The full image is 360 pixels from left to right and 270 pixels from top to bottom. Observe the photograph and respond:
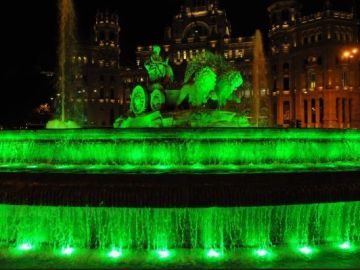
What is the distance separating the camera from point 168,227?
10070 millimetres

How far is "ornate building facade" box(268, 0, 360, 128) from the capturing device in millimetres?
67188

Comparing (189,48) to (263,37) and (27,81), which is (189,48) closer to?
(263,37)

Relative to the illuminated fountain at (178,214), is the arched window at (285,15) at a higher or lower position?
higher

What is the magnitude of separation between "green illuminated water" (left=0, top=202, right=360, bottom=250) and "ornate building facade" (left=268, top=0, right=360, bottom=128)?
5514 cm

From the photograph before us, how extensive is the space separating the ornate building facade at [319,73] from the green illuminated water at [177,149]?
52092 mm

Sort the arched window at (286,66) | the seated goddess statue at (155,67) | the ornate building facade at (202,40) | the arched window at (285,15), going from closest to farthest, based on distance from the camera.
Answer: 1. the seated goddess statue at (155,67)
2. the arched window at (286,66)
3. the arched window at (285,15)
4. the ornate building facade at (202,40)

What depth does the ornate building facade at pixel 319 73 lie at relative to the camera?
220 feet

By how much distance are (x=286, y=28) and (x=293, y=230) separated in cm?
7098

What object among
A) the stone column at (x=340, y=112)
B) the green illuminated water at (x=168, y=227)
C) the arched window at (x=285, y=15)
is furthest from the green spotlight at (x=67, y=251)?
the arched window at (x=285, y=15)

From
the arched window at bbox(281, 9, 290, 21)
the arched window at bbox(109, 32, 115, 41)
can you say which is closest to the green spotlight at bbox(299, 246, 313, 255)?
the arched window at bbox(281, 9, 290, 21)

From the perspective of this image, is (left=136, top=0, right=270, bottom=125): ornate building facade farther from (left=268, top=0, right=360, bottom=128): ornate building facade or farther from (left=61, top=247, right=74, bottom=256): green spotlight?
(left=61, top=247, right=74, bottom=256): green spotlight

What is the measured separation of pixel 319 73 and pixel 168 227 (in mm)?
63307

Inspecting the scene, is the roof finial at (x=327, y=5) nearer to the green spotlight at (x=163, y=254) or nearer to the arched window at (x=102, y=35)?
the arched window at (x=102, y=35)

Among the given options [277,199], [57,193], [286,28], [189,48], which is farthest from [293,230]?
[189,48]
